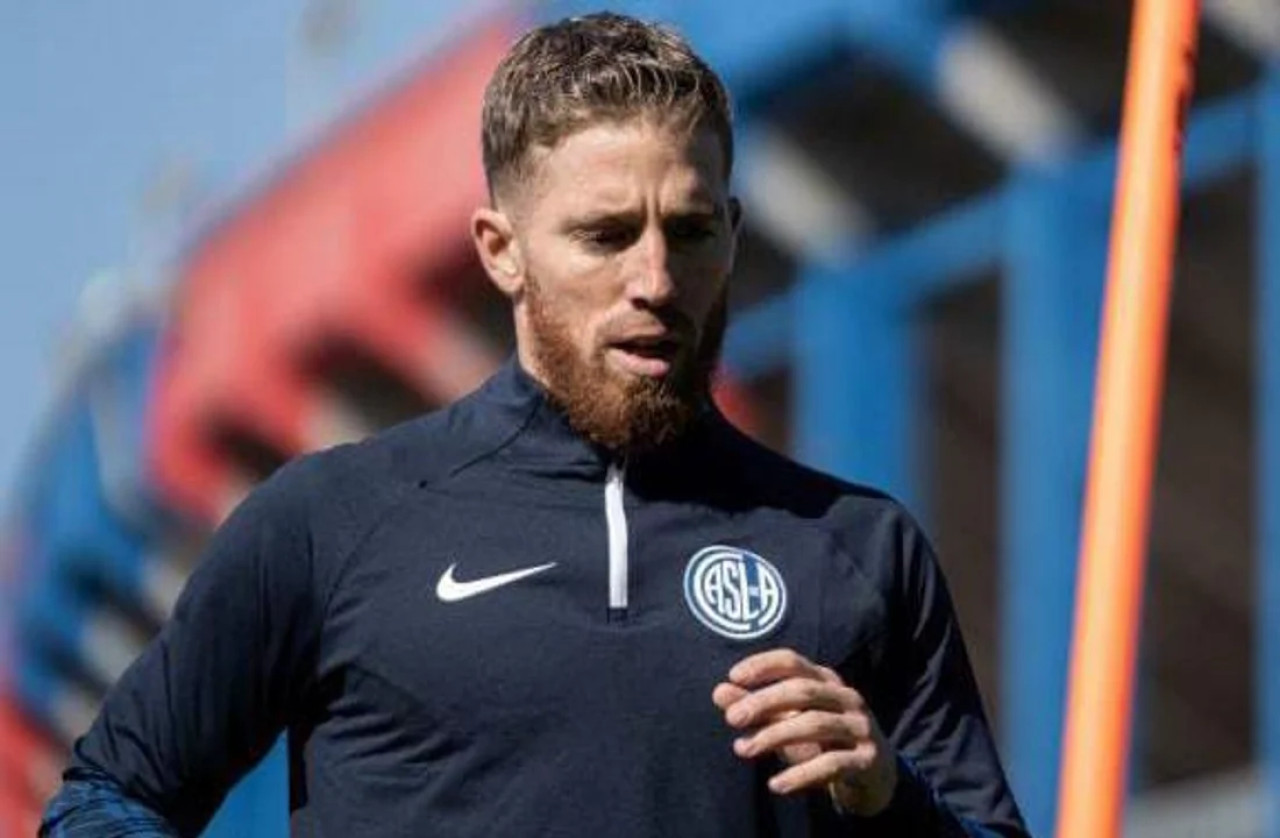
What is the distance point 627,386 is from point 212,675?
0.53 metres

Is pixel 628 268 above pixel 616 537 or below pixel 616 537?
above

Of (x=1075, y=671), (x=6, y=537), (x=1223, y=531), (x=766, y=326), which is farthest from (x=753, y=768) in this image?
(x=6, y=537)

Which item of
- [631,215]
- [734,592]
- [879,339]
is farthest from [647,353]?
[879,339]

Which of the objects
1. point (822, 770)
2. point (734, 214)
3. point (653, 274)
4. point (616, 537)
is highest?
point (734, 214)

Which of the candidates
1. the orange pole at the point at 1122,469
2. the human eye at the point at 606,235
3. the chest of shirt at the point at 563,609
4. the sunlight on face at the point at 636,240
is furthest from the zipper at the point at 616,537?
the orange pole at the point at 1122,469

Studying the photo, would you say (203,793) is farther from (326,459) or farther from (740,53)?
(740,53)

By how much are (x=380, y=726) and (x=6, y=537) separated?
94.5ft

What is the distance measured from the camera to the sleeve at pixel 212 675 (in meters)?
5.16

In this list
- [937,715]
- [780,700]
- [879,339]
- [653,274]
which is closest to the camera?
[780,700]

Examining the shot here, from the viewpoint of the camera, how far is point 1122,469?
4879mm

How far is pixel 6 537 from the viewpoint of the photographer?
33.7 m

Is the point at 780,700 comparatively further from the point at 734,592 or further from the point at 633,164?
the point at 633,164

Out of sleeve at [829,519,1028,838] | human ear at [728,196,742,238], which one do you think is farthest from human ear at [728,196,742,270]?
sleeve at [829,519,1028,838]

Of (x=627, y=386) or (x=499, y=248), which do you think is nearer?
(x=627, y=386)
